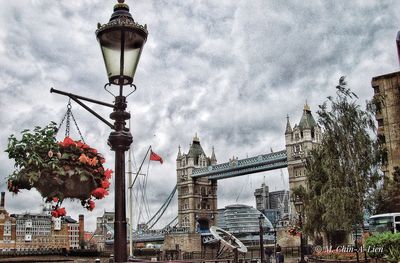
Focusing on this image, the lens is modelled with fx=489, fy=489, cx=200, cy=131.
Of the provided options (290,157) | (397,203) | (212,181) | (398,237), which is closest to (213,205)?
(212,181)

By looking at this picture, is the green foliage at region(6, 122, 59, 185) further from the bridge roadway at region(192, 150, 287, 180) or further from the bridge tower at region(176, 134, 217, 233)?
the bridge tower at region(176, 134, 217, 233)

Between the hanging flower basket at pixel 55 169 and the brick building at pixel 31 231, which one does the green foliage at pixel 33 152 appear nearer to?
the hanging flower basket at pixel 55 169

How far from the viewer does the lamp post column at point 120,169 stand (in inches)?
195

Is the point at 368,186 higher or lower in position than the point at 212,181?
lower

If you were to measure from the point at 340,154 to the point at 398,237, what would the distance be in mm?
15038

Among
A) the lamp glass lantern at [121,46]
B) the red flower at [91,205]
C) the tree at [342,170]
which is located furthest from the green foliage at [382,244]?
the lamp glass lantern at [121,46]

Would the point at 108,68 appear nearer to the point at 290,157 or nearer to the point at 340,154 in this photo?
the point at 340,154

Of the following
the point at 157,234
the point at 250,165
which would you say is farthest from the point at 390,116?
the point at 157,234

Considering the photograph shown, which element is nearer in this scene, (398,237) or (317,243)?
(398,237)

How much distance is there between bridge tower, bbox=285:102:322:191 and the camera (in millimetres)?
83188

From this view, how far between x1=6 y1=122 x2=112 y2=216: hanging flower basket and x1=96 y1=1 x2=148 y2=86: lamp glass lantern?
112 cm

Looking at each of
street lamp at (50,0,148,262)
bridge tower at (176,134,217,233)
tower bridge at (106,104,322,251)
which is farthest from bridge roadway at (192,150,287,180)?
street lamp at (50,0,148,262)

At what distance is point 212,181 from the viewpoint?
110312mm

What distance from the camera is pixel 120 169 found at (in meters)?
5.14
